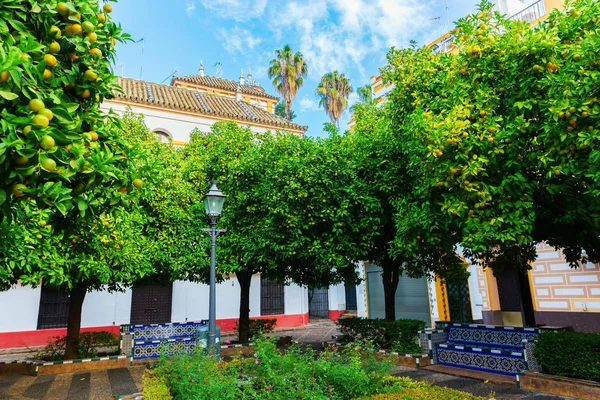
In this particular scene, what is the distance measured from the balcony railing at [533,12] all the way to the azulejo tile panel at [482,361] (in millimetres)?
12478

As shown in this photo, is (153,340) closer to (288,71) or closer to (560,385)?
(560,385)

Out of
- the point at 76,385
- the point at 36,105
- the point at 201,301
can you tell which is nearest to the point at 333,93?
the point at 201,301

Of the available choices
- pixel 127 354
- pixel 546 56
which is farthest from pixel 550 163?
pixel 127 354

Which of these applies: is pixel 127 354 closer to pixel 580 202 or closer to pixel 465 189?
pixel 465 189

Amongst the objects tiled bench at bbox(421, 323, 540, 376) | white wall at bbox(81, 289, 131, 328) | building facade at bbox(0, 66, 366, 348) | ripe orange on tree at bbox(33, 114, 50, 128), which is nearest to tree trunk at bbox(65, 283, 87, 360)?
building facade at bbox(0, 66, 366, 348)

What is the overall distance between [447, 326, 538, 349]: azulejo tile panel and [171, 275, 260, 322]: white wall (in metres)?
14.2

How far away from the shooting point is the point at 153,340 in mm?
12594

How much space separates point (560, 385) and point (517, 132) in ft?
Result: 15.6

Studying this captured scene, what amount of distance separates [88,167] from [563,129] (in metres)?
6.60

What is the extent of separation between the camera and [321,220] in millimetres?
11172

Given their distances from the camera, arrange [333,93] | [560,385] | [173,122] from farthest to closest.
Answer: [333,93]
[173,122]
[560,385]

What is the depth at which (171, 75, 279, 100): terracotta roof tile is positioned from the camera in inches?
1219

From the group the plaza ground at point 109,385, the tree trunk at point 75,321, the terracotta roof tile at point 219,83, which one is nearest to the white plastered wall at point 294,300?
the plaza ground at point 109,385

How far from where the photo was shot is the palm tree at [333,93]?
111 ft
